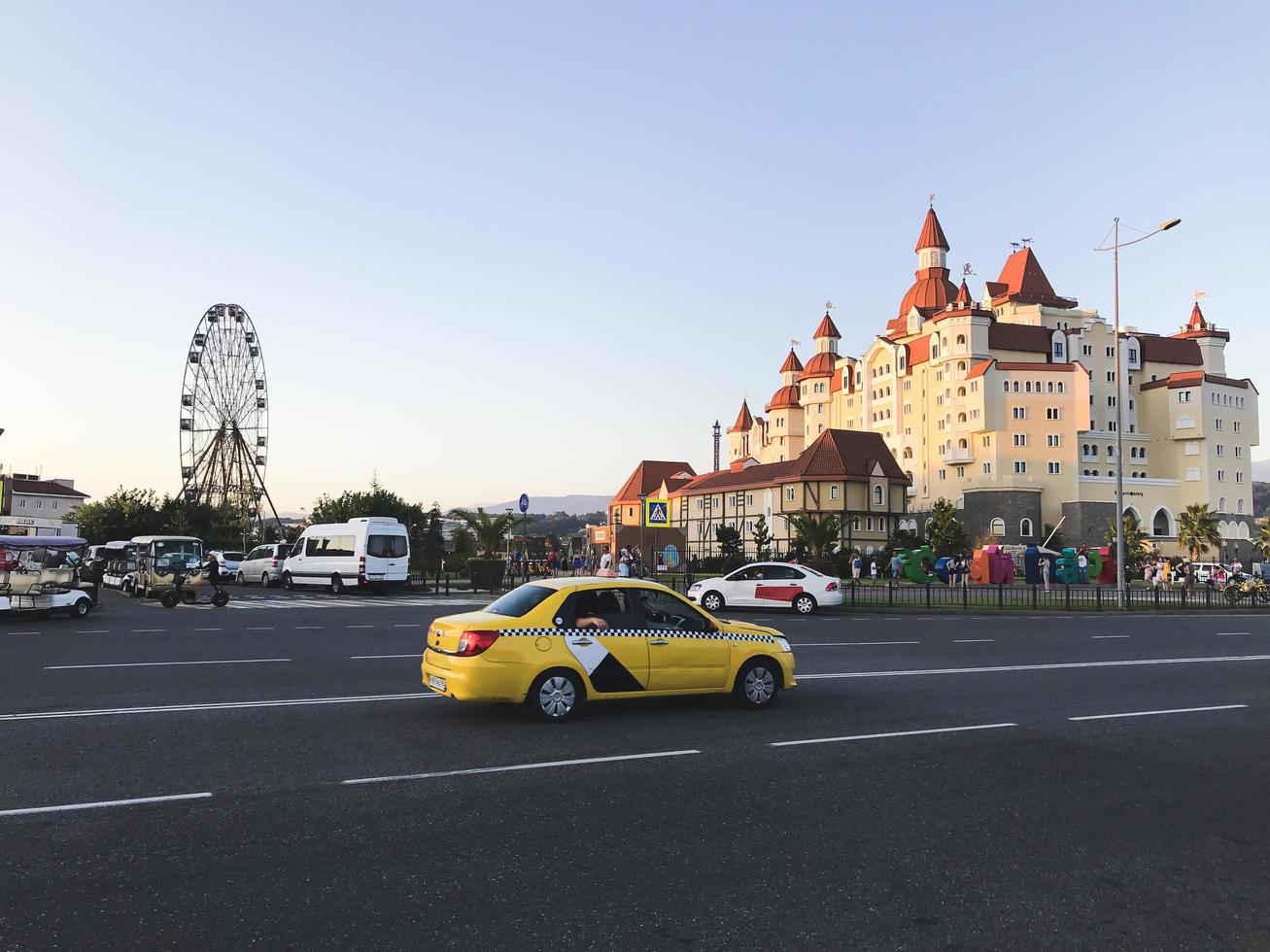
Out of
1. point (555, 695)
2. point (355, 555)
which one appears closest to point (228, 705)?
point (555, 695)

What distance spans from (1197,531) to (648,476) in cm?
6267

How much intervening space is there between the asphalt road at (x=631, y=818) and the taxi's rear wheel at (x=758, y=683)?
29 centimetres

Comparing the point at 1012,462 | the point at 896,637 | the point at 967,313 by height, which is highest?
the point at 967,313

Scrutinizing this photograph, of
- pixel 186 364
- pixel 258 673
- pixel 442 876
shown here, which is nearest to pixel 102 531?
pixel 186 364

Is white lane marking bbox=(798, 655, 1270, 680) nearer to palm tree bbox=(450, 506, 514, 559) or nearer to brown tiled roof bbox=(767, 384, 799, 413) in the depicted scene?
palm tree bbox=(450, 506, 514, 559)

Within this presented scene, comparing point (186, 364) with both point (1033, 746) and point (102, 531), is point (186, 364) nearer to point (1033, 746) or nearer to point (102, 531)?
point (102, 531)

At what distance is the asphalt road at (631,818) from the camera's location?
464 centimetres

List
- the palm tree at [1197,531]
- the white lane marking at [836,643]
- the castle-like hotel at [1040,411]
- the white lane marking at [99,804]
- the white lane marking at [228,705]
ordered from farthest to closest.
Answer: the castle-like hotel at [1040,411], the palm tree at [1197,531], the white lane marking at [836,643], the white lane marking at [228,705], the white lane marking at [99,804]

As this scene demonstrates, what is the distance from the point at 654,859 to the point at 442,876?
1.21 m

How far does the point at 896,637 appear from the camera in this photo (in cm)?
2066

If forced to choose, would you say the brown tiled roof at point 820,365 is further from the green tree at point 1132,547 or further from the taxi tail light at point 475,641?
the taxi tail light at point 475,641

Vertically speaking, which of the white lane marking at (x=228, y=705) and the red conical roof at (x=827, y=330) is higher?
the red conical roof at (x=827, y=330)

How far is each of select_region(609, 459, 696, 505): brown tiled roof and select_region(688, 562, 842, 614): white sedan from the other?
94.4 meters

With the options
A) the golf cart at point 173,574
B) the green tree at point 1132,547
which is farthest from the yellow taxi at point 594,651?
the green tree at point 1132,547
